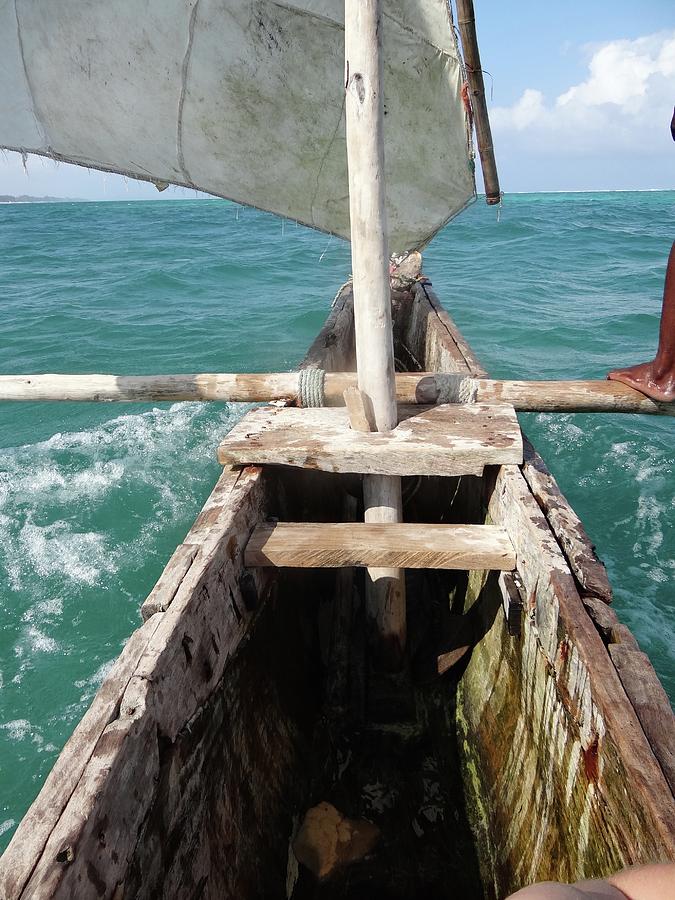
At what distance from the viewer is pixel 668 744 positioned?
1.46m

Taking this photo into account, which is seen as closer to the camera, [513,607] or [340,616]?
[513,607]

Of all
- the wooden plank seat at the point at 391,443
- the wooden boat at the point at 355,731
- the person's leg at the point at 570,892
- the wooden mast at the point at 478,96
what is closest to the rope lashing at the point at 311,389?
the wooden plank seat at the point at 391,443

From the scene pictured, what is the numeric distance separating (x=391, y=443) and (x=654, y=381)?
1430mm

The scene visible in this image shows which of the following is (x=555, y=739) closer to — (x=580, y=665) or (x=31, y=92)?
(x=580, y=665)

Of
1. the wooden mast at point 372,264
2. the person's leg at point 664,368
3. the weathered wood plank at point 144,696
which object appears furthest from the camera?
the person's leg at point 664,368

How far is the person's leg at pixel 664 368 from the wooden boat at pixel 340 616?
99 mm

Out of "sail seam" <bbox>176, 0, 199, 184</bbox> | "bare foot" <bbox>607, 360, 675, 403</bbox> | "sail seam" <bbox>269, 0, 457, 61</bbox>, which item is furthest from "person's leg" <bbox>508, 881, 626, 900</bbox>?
"sail seam" <bbox>176, 0, 199, 184</bbox>

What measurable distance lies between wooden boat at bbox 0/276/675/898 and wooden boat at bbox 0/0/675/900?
1cm

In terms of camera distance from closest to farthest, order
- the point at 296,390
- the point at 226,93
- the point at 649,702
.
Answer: the point at 649,702
the point at 226,93
the point at 296,390

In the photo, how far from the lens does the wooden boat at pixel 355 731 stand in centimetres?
149

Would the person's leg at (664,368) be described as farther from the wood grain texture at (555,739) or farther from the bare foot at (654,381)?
the wood grain texture at (555,739)

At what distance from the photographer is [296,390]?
3334 millimetres

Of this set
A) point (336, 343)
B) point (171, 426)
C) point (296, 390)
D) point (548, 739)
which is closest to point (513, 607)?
point (548, 739)

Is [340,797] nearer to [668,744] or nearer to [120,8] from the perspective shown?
[668,744]
